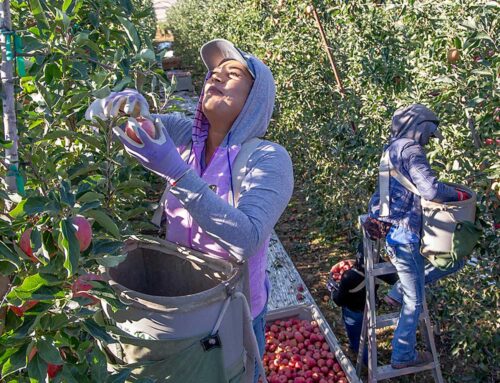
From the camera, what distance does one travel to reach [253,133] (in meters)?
1.56

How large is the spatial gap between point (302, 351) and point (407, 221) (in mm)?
980

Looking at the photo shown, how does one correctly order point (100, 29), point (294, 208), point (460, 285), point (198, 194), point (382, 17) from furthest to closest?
1. point (294, 208)
2. point (382, 17)
3. point (460, 285)
4. point (100, 29)
5. point (198, 194)

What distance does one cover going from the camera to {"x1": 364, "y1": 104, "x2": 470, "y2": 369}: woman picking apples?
8.29ft

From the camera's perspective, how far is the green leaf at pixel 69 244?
939mm

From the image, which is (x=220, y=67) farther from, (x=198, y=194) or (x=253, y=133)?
(x=198, y=194)

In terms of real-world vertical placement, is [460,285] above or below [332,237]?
above

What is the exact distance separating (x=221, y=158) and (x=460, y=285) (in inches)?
67.4

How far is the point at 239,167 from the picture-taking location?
4.91ft

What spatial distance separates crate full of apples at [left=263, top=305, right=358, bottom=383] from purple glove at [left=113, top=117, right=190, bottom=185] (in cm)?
196

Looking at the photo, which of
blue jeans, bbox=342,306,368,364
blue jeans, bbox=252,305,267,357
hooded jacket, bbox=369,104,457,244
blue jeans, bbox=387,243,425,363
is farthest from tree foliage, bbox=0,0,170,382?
blue jeans, bbox=342,306,368,364

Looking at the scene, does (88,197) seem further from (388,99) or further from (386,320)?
(388,99)

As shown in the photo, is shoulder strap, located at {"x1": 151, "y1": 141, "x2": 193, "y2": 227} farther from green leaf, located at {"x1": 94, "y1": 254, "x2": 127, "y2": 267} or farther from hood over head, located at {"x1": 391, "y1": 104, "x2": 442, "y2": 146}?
hood over head, located at {"x1": 391, "y1": 104, "x2": 442, "y2": 146}

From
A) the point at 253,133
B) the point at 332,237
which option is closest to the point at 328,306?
the point at 332,237

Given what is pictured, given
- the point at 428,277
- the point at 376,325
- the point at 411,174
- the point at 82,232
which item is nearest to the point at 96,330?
the point at 82,232
